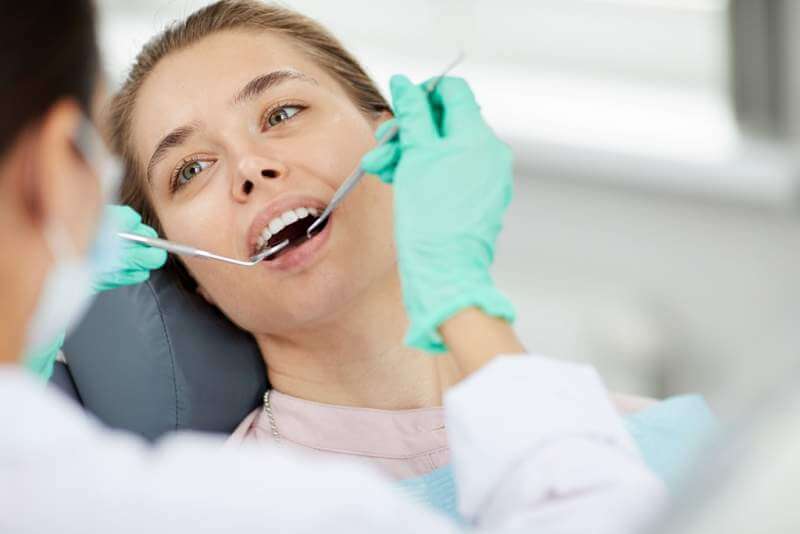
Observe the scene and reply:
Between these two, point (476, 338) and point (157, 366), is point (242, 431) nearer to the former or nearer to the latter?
point (157, 366)

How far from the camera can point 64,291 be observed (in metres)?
0.98

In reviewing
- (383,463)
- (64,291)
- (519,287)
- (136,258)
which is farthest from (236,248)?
(519,287)

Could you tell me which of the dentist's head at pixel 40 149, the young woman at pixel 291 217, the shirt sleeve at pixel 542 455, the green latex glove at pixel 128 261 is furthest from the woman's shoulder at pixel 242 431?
the dentist's head at pixel 40 149

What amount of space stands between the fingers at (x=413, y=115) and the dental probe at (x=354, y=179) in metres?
0.02

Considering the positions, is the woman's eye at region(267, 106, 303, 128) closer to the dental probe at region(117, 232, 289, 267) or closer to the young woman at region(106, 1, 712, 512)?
the young woman at region(106, 1, 712, 512)

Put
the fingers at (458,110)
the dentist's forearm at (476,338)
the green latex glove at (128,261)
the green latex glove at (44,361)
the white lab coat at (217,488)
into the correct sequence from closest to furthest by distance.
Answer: the white lab coat at (217,488) < the dentist's forearm at (476,338) < the fingers at (458,110) < the green latex glove at (44,361) < the green latex glove at (128,261)

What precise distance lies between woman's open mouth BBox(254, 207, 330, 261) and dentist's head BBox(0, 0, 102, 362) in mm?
660

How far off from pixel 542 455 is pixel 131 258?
0.89 meters

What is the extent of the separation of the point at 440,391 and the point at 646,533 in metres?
0.87

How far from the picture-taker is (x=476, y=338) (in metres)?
1.20

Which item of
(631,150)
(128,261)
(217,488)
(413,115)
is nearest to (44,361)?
(128,261)

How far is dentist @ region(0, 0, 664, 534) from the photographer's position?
88 cm

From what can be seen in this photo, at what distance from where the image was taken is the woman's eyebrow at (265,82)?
1.70 meters

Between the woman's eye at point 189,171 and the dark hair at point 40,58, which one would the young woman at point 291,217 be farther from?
the dark hair at point 40,58
